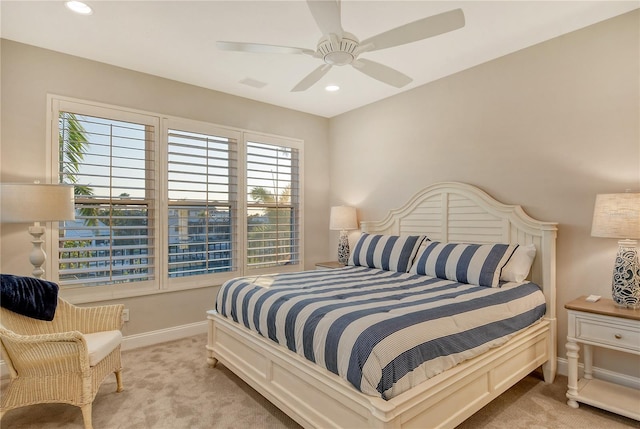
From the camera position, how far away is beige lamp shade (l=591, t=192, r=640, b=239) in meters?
2.23

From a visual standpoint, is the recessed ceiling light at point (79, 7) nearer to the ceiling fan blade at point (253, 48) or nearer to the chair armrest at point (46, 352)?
the ceiling fan blade at point (253, 48)

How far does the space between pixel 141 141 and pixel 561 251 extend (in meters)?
4.00

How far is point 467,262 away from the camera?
9.55 feet

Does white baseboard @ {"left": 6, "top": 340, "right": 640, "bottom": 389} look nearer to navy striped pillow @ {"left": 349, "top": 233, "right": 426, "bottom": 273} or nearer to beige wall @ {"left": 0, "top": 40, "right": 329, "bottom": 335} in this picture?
beige wall @ {"left": 0, "top": 40, "right": 329, "bottom": 335}

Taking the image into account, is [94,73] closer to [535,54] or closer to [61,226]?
[61,226]

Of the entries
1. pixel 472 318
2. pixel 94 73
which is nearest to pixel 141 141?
pixel 94 73

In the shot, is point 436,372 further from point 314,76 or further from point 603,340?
point 314,76

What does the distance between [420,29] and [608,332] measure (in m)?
2.25

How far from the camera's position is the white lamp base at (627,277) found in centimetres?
229

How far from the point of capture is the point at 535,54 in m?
3.02

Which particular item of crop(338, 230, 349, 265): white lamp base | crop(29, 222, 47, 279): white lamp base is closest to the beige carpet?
crop(29, 222, 47, 279): white lamp base

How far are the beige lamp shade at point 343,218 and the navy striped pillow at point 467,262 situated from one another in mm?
1364

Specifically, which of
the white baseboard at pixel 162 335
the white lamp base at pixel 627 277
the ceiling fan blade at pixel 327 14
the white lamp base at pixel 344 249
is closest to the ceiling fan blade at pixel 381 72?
the ceiling fan blade at pixel 327 14

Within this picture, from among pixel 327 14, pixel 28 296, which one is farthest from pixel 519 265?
pixel 28 296
